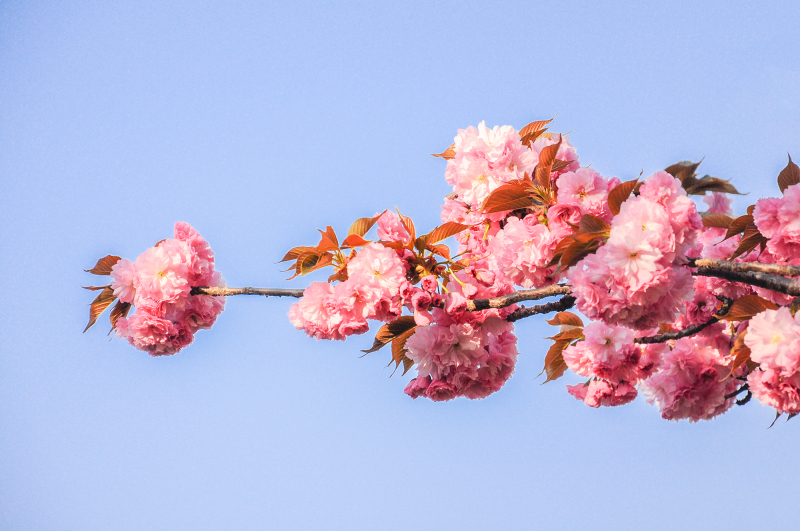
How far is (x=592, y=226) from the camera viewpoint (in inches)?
71.0

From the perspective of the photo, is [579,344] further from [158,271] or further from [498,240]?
[158,271]

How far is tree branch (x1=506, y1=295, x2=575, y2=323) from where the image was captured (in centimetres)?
208

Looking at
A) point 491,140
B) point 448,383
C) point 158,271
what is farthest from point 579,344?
point 158,271

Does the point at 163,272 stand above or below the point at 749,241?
above

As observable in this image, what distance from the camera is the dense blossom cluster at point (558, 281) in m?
1.77

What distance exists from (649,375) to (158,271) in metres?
2.23

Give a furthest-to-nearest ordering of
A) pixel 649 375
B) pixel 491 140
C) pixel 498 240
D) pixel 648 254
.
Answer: pixel 649 375, pixel 491 140, pixel 498 240, pixel 648 254

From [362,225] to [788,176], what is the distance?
4.94ft

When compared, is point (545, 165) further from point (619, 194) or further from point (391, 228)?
point (391, 228)

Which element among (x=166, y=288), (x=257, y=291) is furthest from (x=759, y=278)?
(x=166, y=288)

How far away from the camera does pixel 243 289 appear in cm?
253

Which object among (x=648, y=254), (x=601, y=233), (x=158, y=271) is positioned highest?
(x=158, y=271)

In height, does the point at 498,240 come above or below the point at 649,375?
above

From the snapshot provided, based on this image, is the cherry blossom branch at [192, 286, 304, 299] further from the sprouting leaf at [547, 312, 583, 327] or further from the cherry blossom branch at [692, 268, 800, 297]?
the cherry blossom branch at [692, 268, 800, 297]
